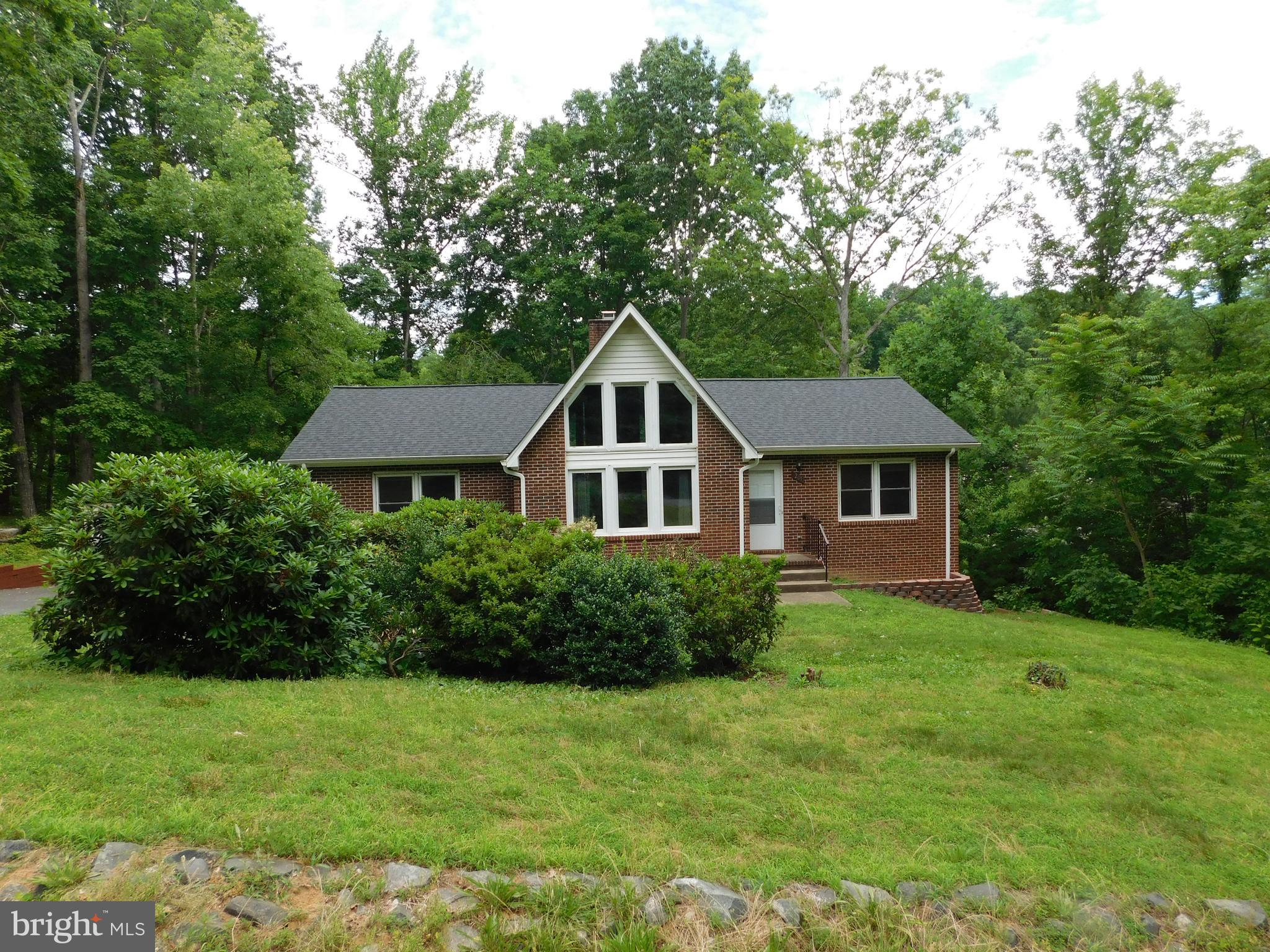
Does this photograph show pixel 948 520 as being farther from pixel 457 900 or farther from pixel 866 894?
pixel 457 900

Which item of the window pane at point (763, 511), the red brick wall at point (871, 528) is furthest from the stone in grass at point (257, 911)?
the red brick wall at point (871, 528)

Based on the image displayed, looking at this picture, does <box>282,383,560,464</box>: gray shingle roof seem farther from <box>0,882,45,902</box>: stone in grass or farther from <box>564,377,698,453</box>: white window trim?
<box>0,882,45,902</box>: stone in grass

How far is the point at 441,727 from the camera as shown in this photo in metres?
5.50

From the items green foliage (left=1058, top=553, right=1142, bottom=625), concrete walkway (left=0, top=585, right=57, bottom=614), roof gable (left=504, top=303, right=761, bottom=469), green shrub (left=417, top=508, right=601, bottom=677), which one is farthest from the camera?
green foliage (left=1058, top=553, right=1142, bottom=625)

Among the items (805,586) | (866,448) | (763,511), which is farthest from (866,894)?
(866,448)

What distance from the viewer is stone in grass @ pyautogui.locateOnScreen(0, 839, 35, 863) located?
3.28 meters

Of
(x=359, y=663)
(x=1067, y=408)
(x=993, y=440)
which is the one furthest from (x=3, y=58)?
(x=993, y=440)

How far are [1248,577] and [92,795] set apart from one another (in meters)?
18.9

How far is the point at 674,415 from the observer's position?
15289 millimetres

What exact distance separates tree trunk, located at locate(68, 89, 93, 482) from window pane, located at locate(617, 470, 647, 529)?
1765 cm

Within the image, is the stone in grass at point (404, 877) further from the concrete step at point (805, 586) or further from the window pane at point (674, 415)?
the concrete step at point (805, 586)

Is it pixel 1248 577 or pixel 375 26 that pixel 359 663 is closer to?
pixel 1248 577

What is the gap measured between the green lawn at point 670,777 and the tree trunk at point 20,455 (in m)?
19.7

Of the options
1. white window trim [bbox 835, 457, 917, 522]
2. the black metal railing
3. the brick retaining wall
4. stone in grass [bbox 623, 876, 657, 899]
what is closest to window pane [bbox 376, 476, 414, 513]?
the black metal railing
